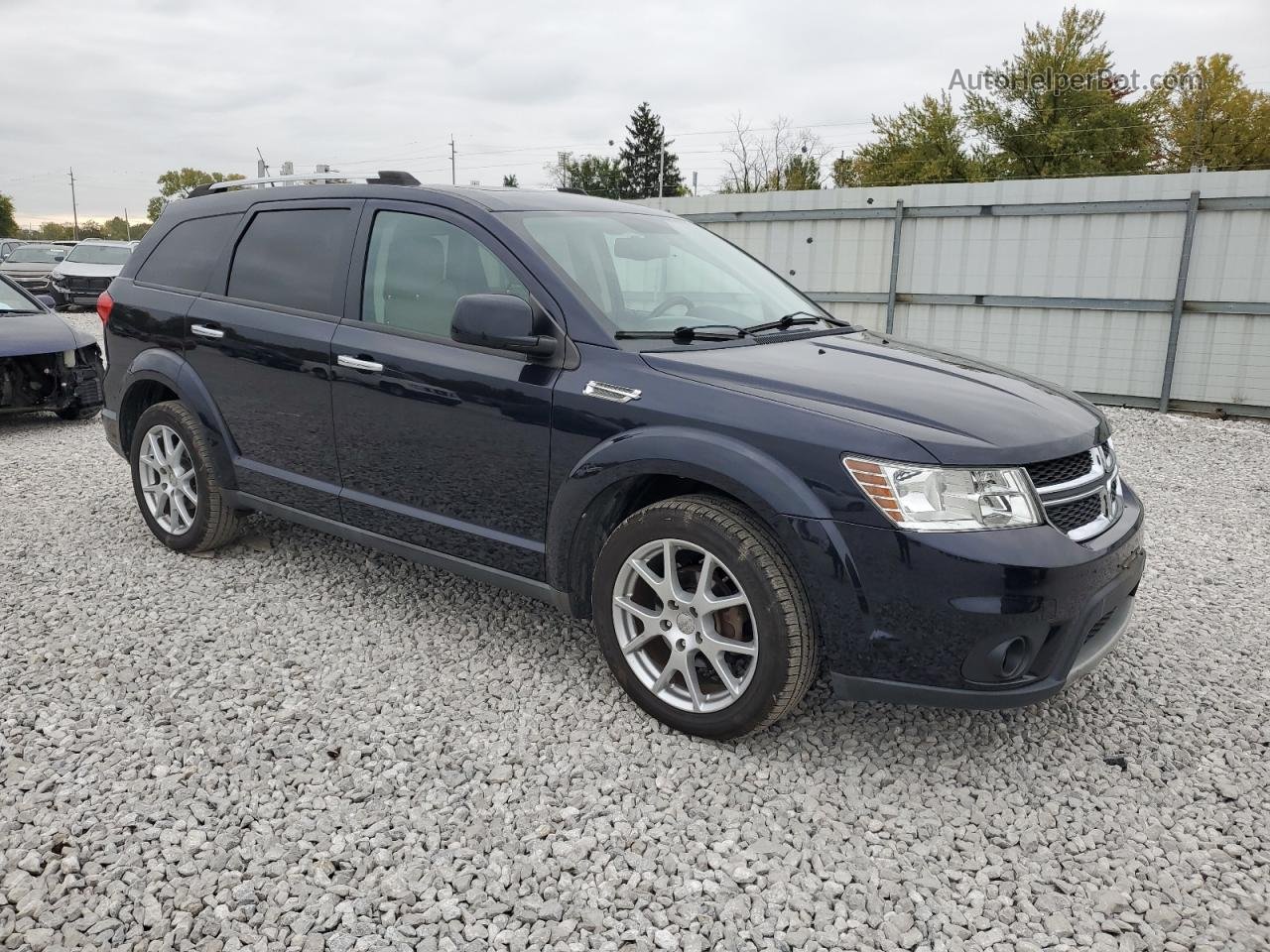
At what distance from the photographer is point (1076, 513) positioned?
285 cm

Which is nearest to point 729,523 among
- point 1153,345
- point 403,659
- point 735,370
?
point 735,370

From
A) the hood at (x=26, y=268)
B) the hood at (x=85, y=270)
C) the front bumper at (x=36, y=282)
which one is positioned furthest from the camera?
the hood at (x=26, y=268)

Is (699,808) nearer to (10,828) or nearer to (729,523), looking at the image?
(729,523)

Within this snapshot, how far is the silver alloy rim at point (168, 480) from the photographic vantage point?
4.67 m

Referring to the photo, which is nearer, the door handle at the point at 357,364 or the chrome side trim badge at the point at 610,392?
the chrome side trim badge at the point at 610,392

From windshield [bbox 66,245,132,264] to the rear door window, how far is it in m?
17.5

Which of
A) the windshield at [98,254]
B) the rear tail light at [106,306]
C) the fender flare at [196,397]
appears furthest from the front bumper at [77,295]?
the fender flare at [196,397]

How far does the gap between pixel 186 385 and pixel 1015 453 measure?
3787 millimetres

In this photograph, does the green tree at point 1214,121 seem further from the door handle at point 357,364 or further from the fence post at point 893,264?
the door handle at point 357,364

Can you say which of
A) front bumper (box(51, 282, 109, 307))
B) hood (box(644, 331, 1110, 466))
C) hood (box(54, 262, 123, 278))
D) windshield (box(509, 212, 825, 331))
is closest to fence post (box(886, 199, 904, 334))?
windshield (box(509, 212, 825, 331))

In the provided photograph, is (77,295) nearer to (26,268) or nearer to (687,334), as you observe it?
(26,268)

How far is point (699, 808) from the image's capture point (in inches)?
110

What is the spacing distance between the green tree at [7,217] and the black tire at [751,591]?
10157 centimetres

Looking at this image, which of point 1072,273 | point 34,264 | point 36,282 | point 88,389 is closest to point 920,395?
point 88,389
